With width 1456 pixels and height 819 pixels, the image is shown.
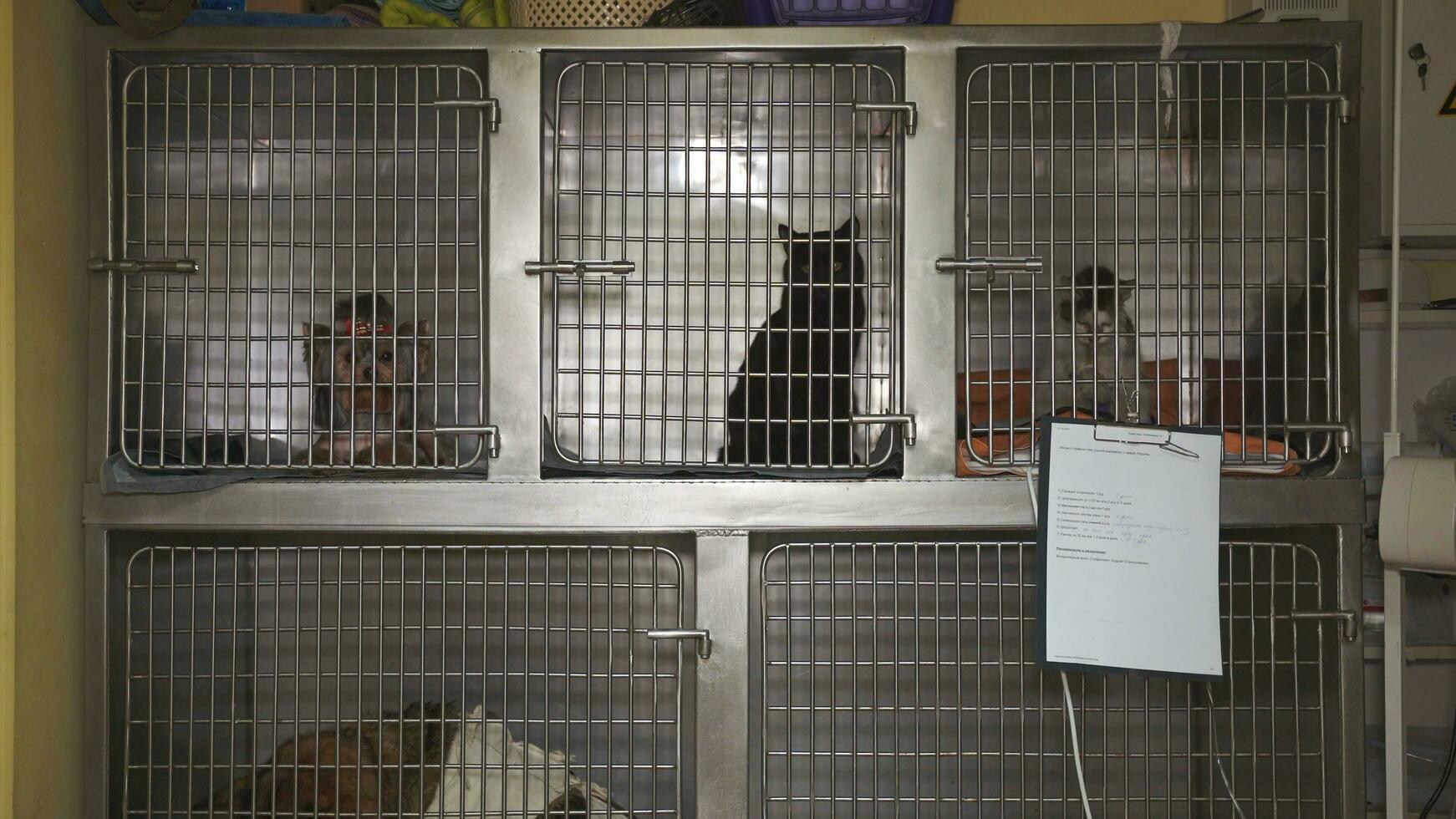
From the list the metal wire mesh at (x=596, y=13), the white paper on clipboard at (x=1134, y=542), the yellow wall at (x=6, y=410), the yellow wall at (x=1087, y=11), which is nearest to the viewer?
the yellow wall at (x=6, y=410)

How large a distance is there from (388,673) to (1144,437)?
1.17m

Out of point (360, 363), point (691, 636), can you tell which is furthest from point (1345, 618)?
point (360, 363)

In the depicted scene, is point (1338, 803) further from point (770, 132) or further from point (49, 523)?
point (49, 523)

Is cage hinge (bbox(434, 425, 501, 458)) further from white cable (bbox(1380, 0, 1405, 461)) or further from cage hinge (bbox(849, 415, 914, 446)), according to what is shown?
white cable (bbox(1380, 0, 1405, 461))

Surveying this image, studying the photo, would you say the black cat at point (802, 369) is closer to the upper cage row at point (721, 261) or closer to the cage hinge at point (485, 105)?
the upper cage row at point (721, 261)

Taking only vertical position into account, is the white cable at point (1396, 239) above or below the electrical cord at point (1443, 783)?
above

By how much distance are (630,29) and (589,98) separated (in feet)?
0.88

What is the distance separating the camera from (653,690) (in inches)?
58.3

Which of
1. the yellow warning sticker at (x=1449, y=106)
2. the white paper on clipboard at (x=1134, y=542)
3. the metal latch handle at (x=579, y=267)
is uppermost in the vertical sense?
the yellow warning sticker at (x=1449, y=106)

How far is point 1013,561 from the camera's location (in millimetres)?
1636

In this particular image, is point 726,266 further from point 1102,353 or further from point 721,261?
point 1102,353

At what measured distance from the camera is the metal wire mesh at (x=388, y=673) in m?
1.30

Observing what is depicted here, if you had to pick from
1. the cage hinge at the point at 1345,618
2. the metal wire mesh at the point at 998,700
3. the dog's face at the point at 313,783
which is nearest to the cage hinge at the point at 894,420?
the metal wire mesh at the point at 998,700

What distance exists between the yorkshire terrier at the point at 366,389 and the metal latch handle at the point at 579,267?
0.20 meters
